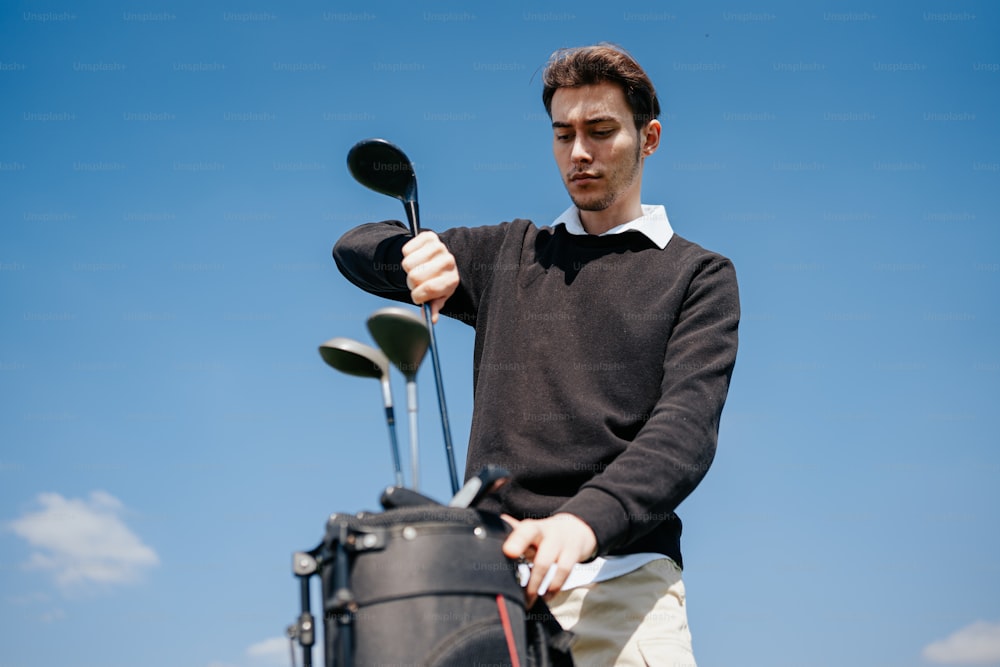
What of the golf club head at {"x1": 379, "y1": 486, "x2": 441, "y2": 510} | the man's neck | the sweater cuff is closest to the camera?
the golf club head at {"x1": 379, "y1": 486, "x2": 441, "y2": 510}

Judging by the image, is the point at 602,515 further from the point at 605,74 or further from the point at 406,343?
the point at 605,74

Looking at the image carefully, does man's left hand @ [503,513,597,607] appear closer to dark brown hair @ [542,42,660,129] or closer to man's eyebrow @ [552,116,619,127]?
man's eyebrow @ [552,116,619,127]

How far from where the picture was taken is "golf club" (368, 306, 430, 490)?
201 cm

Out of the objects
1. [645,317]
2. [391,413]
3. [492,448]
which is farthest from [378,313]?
[645,317]

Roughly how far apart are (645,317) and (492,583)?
1178mm

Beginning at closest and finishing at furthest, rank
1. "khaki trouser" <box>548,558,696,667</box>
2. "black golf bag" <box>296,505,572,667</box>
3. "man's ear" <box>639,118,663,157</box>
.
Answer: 1. "black golf bag" <box>296,505,572,667</box>
2. "khaki trouser" <box>548,558,696,667</box>
3. "man's ear" <box>639,118,663,157</box>

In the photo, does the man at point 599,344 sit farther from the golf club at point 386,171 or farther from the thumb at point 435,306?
the golf club at point 386,171

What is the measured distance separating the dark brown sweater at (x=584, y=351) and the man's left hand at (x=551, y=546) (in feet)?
0.77

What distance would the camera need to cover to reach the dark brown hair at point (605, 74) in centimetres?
300

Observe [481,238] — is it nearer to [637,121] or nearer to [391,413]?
[637,121]

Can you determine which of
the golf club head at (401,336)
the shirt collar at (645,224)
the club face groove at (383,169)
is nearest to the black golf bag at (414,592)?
the golf club head at (401,336)

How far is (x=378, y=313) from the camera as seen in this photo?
201 cm

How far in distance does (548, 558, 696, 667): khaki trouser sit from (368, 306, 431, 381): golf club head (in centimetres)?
85

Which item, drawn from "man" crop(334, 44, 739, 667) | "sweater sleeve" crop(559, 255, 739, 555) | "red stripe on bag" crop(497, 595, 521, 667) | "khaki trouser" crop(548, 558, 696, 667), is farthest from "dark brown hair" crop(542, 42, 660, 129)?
"red stripe on bag" crop(497, 595, 521, 667)
